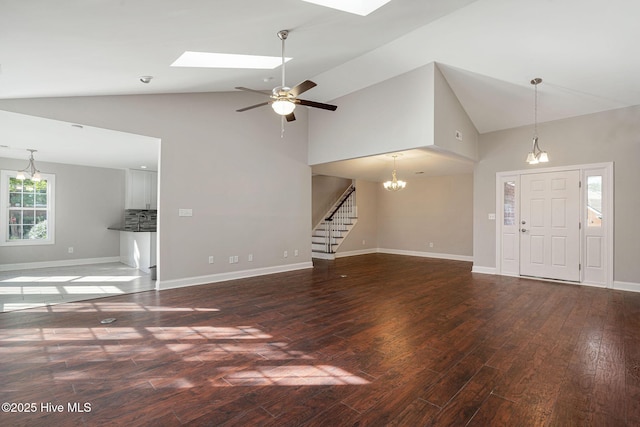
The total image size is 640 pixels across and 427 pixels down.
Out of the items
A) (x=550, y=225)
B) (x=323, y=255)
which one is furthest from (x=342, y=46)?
(x=323, y=255)

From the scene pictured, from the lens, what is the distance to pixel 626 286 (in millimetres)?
5141

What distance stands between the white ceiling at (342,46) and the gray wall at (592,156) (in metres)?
0.28

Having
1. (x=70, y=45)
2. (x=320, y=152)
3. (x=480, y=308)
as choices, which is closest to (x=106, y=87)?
(x=70, y=45)

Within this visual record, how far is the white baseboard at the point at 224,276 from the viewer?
17.0 ft

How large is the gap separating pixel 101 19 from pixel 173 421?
124 inches

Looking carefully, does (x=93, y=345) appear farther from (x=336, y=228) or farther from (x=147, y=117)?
(x=336, y=228)

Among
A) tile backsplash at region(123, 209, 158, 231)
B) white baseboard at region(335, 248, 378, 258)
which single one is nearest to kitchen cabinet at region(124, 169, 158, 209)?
tile backsplash at region(123, 209, 158, 231)

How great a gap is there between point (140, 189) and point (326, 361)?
8.43 m

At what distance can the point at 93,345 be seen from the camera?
2.94 meters

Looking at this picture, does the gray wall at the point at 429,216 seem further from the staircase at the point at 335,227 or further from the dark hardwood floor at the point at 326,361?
the dark hardwood floor at the point at 326,361

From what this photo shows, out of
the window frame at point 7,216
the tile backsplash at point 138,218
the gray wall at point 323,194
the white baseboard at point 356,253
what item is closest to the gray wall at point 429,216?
the white baseboard at point 356,253

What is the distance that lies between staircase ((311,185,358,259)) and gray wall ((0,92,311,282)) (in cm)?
200

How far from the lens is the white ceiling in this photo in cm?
264

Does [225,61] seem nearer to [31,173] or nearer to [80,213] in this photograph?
[31,173]
